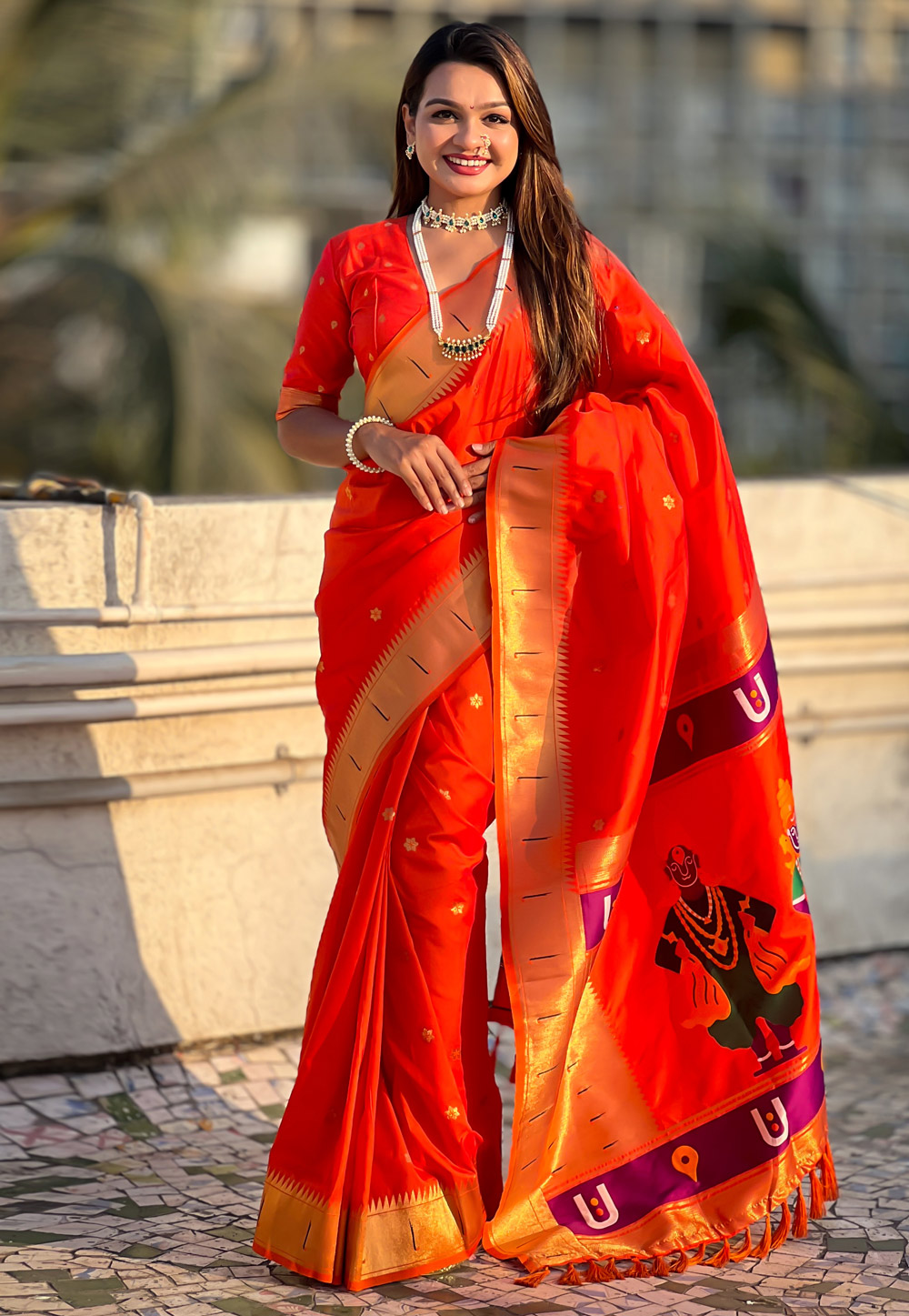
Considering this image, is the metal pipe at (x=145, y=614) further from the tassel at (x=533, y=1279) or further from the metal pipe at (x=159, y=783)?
the tassel at (x=533, y=1279)

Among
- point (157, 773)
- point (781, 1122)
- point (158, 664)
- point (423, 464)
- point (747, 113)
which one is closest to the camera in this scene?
point (423, 464)

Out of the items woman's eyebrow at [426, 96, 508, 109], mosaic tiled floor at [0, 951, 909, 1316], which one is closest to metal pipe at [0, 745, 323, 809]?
mosaic tiled floor at [0, 951, 909, 1316]

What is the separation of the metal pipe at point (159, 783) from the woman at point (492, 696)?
2.60 ft

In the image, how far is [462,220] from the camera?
94.7 inches

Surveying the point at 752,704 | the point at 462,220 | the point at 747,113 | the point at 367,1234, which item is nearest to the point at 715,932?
the point at 752,704

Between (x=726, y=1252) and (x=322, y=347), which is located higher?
(x=322, y=347)

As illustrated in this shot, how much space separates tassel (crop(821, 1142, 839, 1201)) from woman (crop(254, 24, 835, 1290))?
0.06 meters

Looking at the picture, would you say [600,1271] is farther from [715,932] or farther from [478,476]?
[478,476]

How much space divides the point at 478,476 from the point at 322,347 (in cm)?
31

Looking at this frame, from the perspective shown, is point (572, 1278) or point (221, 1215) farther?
point (221, 1215)

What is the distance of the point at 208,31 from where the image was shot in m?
10.5

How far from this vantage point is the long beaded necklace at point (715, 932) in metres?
2.52

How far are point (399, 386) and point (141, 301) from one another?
5837mm

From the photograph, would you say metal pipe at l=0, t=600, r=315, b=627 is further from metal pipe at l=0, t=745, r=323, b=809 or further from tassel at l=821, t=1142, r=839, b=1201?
tassel at l=821, t=1142, r=839, b=1201
